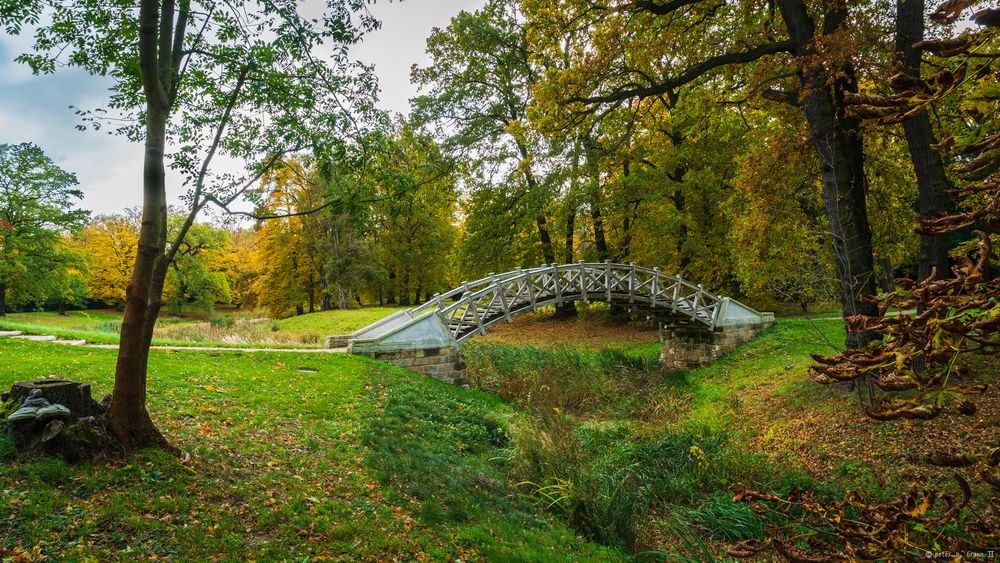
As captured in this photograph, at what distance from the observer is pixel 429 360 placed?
12.5m

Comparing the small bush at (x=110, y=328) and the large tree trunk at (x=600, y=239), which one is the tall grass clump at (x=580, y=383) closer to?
the large tree trunk at (x=600, y=239)

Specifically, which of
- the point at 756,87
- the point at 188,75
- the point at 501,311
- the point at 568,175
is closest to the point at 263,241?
the point at 568,175

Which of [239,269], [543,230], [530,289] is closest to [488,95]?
[543,230]

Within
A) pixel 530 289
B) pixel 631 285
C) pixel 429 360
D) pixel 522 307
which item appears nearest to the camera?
pixel 429 360

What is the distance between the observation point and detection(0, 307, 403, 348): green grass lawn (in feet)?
45.0

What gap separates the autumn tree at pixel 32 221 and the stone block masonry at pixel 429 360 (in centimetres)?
1996

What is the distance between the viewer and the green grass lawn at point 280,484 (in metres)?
4.13

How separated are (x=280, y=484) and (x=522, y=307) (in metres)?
8.82

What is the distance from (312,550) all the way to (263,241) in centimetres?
3255

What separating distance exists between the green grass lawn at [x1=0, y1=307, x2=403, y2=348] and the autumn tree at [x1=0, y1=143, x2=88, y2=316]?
2.01 m

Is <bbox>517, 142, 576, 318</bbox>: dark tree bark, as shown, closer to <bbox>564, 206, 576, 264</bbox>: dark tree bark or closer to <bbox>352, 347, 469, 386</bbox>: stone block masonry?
<bbox>564, 206, 576, 264</bbox>: dark tree bark

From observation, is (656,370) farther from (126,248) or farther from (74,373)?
(126,248)

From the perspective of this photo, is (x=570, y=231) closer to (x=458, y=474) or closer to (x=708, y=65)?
(x=708, y=65)

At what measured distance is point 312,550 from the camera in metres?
4.43
